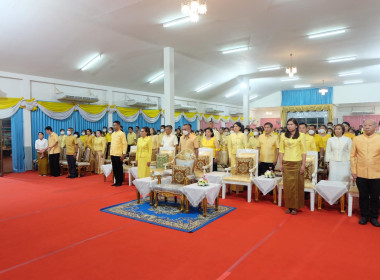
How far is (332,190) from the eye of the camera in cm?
444

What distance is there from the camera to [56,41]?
772cm

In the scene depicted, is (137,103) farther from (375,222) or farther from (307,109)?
(307,109)

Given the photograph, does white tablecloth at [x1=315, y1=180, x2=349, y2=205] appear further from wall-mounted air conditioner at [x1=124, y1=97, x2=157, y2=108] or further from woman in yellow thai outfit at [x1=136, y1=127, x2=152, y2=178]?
wall-mounted air conditioner at [x1=124, y1=97, x2=157, y2=108]

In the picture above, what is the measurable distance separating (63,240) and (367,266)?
3409 mm

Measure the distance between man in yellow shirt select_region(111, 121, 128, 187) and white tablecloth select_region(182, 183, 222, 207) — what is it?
2517 mm

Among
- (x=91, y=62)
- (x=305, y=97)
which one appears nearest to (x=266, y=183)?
(x=91, y=62)

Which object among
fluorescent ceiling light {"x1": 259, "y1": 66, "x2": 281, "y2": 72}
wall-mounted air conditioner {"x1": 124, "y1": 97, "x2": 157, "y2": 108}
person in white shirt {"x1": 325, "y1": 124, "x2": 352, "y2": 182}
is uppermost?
fluorescent ceiling light {"x1": 259, "y1": 66, "x2": 281, "y2": 72}

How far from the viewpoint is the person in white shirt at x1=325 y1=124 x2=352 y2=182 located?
5020 mm

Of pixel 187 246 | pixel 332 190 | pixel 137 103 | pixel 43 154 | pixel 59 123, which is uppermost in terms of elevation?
pixel 137 103

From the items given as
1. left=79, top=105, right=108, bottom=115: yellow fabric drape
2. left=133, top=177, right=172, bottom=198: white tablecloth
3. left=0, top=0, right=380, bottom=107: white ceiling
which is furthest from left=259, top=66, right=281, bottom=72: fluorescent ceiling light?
left=133, top=177, right=172, bottom=198: white tablecloth

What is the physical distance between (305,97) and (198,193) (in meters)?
16.1

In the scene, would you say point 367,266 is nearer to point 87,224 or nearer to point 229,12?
point 87,224

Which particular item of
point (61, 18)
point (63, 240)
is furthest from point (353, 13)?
point (63, 240)

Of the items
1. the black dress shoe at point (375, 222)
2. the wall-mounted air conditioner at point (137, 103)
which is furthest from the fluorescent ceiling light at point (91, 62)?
the black dress shoe at point (375, 222)
